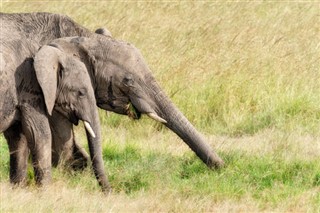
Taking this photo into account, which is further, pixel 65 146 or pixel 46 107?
pixel 65 146

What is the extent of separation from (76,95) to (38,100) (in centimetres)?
29

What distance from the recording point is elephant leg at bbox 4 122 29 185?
8625 mm

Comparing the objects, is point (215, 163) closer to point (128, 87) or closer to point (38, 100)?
point (128, 87)

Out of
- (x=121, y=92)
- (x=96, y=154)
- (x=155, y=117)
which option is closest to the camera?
(x=96, y=154)

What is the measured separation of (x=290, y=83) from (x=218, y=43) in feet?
4.86

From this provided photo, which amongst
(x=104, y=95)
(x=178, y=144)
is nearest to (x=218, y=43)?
(x=178, y=144)

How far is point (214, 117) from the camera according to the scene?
1120 centimetres

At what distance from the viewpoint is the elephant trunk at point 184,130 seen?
8.98 metres

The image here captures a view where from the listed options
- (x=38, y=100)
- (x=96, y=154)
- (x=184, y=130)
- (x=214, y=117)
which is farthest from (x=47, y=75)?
(x=214, y=117)

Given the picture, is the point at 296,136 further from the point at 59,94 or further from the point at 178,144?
the point at 59,94

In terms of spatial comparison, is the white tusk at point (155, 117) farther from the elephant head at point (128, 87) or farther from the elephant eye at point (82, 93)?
the elephant eye at point (82, 93)

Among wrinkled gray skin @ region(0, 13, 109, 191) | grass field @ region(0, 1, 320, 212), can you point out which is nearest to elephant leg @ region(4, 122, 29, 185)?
wrinkled gray skin @ region(0, 13, 109, 191)

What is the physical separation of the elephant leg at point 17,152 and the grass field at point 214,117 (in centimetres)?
14

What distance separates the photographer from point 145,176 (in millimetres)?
8812
